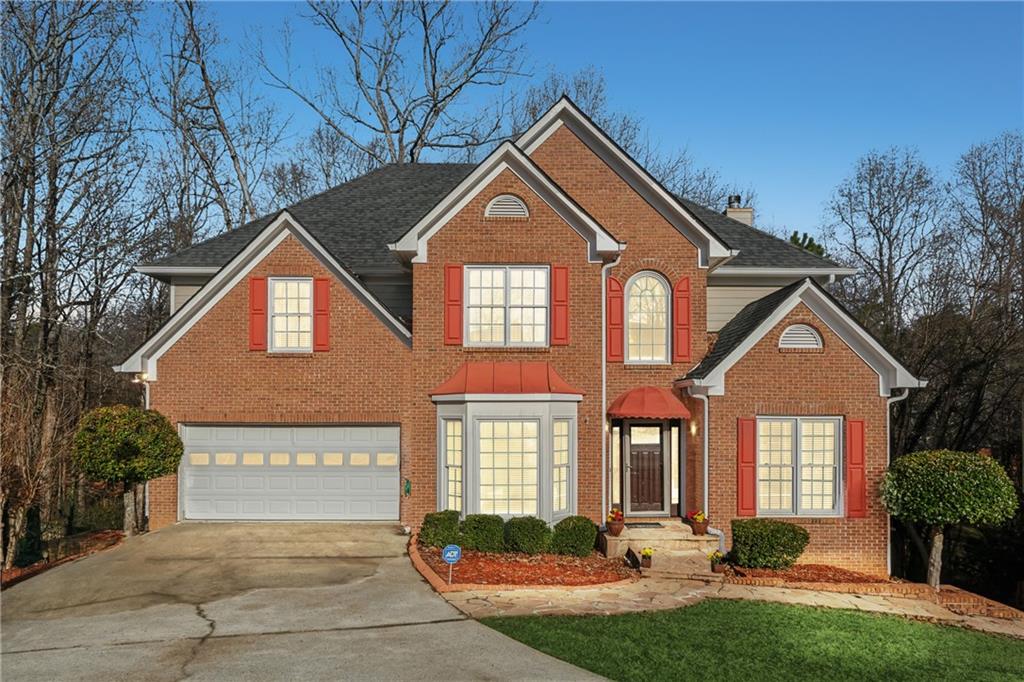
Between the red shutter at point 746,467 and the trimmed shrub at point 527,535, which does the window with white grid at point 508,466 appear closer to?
the trimmed shrub at point 527,535

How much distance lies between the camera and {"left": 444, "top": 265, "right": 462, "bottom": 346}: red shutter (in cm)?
1612

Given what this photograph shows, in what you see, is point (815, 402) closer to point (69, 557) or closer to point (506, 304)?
point (506, 304)

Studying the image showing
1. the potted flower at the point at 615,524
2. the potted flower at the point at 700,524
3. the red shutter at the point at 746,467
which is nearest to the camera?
the potted flower at the point at 700,524

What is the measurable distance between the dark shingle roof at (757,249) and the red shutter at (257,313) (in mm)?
10418

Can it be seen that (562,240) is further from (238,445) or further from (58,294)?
(58,294)

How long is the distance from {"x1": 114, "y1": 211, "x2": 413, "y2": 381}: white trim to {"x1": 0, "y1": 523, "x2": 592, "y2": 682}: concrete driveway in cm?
438

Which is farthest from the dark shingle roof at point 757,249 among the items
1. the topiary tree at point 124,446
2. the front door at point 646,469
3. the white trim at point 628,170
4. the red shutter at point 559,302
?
the topiary tree at point 124,446

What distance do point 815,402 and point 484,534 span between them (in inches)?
299

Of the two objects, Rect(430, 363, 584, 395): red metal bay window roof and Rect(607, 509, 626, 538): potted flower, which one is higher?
Rect(430, 363, 584, 395): red metal bay window roof

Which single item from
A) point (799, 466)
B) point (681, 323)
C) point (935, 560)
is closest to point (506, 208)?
point (681, 323)

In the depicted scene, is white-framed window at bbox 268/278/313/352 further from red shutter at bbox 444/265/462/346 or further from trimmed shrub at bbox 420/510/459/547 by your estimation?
trimmed shrub at bbox 420/510/459/547

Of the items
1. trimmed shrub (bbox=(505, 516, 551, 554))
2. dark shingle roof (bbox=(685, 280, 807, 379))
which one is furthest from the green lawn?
dark shingle roof (bbox=(685, 280, 807, 379))

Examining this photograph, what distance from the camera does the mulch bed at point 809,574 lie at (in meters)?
13.9

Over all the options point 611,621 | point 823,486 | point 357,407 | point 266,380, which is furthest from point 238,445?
point 823,486
